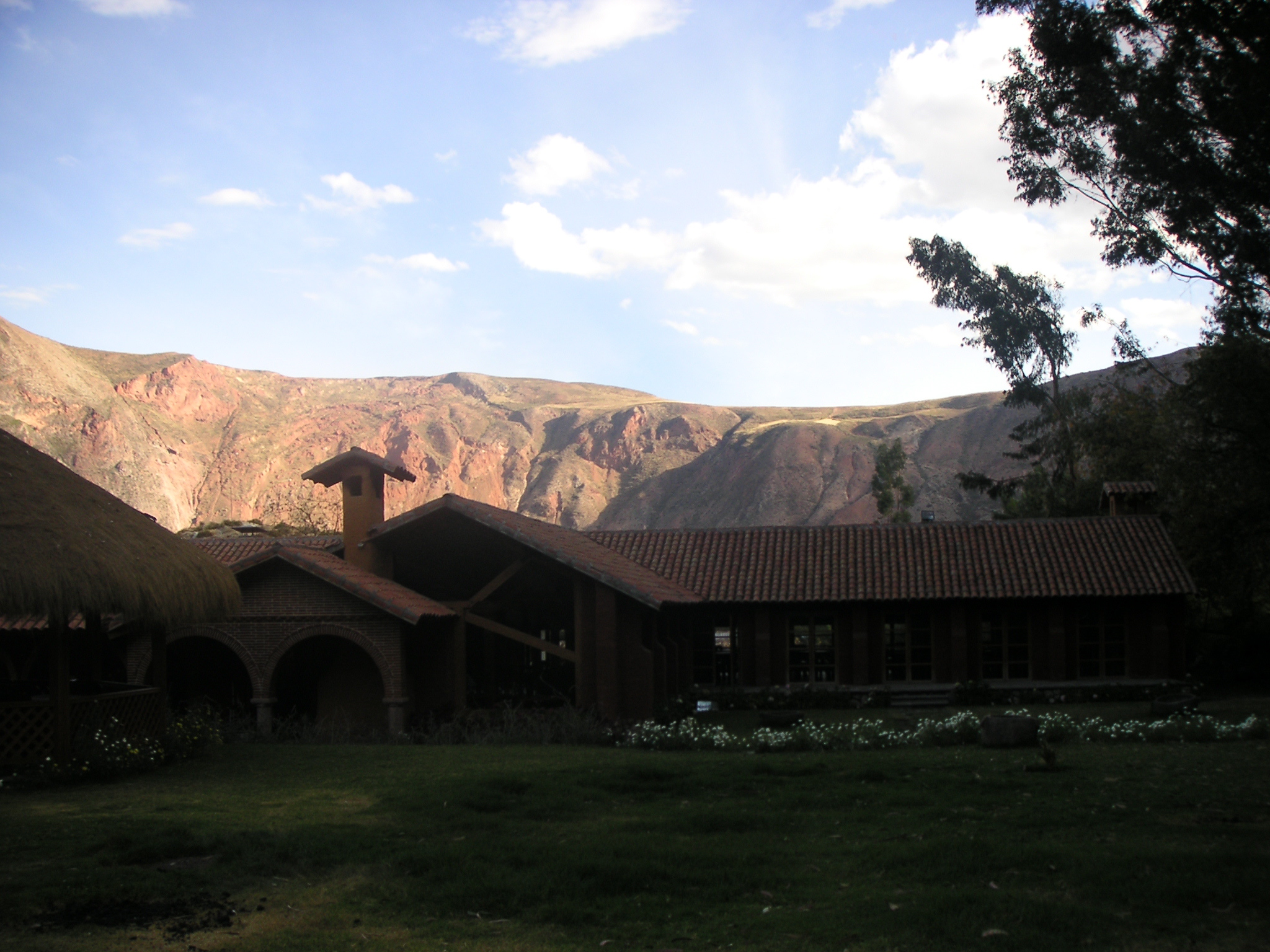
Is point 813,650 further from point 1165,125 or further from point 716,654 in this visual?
point 1165,125

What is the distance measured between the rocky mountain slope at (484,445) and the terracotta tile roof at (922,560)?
157 feet

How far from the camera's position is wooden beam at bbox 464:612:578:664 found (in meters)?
19.9

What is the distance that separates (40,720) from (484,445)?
362 feet

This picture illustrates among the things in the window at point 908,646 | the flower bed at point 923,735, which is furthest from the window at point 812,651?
the flower bed at point 923,735

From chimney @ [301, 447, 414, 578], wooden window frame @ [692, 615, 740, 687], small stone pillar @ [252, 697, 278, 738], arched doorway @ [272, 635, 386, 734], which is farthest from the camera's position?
wooden window frame @ [692, 615, 740, 687]

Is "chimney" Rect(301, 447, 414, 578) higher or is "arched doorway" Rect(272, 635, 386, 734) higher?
"chimney" Rect(301, 447, 414, 578)

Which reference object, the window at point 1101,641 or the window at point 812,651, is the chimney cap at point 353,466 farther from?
the window at point 1101,641

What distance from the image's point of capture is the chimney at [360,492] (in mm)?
21562

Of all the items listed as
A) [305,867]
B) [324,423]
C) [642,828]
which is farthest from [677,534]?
[324,423]

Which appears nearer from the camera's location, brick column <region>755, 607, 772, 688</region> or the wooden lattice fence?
the wooden lattice fence

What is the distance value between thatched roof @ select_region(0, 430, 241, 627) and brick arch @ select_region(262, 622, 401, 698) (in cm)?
280

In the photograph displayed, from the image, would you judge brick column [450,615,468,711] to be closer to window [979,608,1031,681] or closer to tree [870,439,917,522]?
window [979,608,1031,681]

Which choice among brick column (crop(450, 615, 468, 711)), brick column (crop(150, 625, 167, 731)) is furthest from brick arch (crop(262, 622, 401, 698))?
brick column (crop(150, 625, 167, 731))

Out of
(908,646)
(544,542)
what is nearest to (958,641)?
(908,646)
